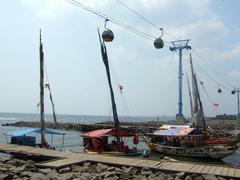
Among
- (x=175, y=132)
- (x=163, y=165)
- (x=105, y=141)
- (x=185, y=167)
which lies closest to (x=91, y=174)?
(x=163, y=165)

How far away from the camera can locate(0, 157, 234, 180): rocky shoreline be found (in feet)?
62.2

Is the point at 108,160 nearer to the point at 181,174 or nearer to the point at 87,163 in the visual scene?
the point at 87,163

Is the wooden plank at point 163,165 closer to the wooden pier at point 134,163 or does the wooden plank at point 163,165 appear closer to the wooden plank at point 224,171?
the wooden pier at point 134,163

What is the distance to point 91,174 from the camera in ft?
66.8

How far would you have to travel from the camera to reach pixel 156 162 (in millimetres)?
22625

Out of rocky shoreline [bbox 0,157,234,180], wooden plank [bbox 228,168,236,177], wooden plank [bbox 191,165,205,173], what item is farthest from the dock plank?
wooden plank [bbox 228,168,236,177]

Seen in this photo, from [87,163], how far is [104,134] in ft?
30.3

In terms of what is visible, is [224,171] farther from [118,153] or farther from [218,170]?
[118,153]

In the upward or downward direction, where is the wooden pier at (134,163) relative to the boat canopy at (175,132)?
downward

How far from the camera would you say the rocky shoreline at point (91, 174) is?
19.0 m

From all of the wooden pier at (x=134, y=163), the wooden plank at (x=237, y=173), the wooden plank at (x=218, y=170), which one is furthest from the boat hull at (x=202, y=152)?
the wooden plank at (x=237, y=173)

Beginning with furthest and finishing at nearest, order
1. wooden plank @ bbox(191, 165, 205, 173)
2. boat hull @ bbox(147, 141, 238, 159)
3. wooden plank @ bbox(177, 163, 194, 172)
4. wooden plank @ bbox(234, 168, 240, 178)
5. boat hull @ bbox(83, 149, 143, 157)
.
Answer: boat hull @ bbox(147, 141, 238, 159) → boat hull @ bbox(83, 149, 143, 157) → wooden plank @ bbox(177, 163, 194, 172) → wooden plank @ bbox(191, 165, 205, 173) → wooden plank @ bbox(234, 168, 240, 178)

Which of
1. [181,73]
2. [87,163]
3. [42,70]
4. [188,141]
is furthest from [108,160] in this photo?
[181,73]

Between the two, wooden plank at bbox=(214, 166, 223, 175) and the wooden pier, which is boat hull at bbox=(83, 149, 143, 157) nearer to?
the wooden pier
